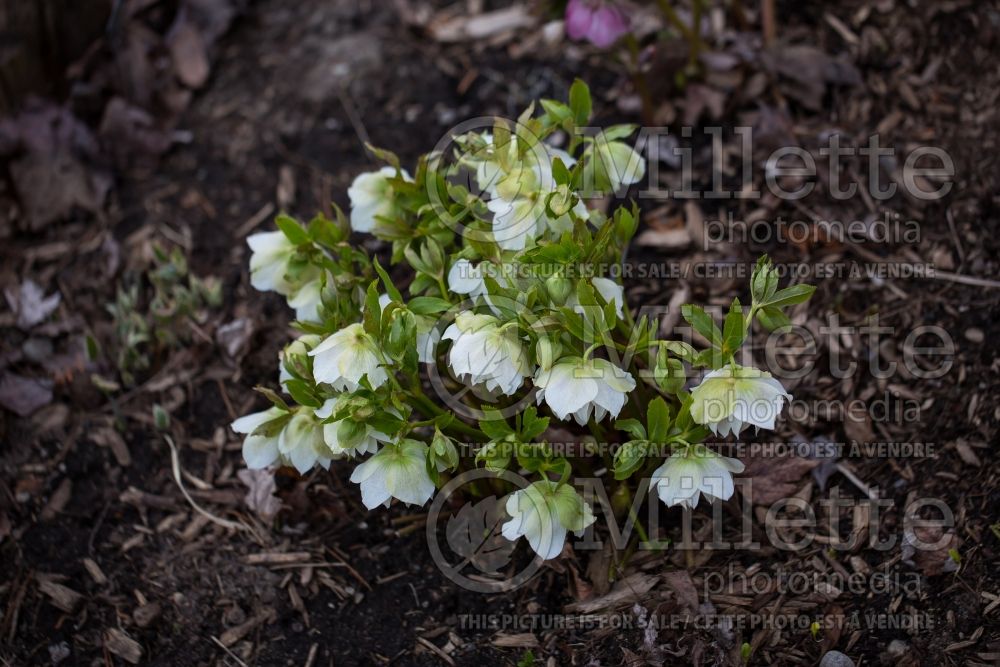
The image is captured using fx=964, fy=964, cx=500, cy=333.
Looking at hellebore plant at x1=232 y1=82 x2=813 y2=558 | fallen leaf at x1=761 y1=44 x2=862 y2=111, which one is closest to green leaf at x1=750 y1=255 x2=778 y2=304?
hellebore plant at x1=232 y1=82 x2=813 y2=558

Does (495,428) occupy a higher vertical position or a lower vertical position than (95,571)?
higher

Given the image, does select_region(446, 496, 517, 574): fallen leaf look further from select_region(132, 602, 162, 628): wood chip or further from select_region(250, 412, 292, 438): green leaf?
select_region(132, 602, 162, 628): wood chip

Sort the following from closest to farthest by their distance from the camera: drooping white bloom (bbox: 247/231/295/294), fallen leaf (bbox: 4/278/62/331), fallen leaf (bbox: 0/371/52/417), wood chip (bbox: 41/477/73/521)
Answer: drooping white bloom (bbox: 247/231/295/294)
wood chip (bbox: 41/477/73/521)
fallen leaf (bbox: 0/371/52/417)
fallen leaf (bbox: 4/278/62/331)

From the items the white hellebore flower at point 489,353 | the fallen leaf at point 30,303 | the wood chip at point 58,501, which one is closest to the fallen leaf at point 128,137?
the fallen leaf at point 30,303

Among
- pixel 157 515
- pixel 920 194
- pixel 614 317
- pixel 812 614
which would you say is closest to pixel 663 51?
pixel 920 194

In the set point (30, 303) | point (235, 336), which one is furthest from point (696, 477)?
point (30, 303)

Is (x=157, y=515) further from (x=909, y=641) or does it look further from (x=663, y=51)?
(x=663, y=51)

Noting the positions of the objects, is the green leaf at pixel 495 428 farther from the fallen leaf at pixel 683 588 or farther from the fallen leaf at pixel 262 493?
the fallen leaf at pixel 262 493

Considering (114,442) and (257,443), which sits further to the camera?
(114,442)

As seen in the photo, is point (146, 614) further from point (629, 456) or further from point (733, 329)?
point (733, 329)
